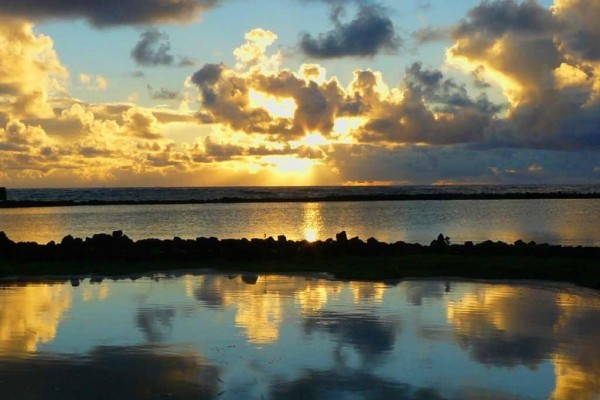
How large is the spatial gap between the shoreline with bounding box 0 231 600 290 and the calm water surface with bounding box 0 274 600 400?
285 centimetres

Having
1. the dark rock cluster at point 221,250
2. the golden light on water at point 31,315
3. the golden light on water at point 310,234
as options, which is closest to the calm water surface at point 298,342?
the golden light on water at point 31,315

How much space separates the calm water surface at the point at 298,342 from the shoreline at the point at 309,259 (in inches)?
112

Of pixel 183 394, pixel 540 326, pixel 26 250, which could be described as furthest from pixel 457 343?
pixel 26 250

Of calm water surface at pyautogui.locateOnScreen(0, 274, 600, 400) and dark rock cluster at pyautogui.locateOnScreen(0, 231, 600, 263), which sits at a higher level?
dark rock cluster at pyautogui.locateOnScreen(0, 231, 600, 263)

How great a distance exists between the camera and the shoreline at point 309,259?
70.7 ft

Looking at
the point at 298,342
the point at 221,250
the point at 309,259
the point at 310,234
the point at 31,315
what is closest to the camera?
the point at 298,342

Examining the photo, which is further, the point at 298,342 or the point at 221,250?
the point at 221,250

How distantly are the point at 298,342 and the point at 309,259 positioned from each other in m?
12.7

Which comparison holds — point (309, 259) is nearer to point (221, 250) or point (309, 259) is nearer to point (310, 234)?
point (221, 250)

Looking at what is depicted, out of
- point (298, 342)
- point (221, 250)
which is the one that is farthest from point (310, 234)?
point (298, 342)

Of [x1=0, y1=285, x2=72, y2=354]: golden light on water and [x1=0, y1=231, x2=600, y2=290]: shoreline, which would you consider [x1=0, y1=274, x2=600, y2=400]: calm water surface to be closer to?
[x1=0, y1=285, x2=72, y2=354]: golden light on water

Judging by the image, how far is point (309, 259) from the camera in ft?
81.6

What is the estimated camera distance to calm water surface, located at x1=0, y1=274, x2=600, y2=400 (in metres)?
9.66

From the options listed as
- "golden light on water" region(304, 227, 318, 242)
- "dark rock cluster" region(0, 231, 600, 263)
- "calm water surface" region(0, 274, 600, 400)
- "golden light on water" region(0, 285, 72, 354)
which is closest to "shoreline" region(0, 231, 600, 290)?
"dark rock cluster" region(0, 231, 600, 263)
